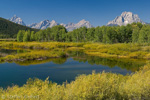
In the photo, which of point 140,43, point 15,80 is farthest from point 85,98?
point 140,43

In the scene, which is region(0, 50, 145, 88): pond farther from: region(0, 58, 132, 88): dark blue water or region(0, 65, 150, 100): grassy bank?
region(0, 65, 150, 100): grassy bank

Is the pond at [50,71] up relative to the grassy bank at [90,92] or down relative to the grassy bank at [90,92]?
down

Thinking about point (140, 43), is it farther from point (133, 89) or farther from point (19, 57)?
point (133, 89)

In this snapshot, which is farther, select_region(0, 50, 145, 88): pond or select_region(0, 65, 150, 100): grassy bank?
select_region(0, 50, 145, 88): pond

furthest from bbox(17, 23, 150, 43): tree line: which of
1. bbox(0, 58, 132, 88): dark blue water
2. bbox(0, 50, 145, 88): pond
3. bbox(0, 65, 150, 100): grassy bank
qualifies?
bbox(0, 65, 150, 100): grassy bank

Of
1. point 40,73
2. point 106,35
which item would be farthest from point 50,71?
point 106,35

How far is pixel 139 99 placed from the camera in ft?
38.5

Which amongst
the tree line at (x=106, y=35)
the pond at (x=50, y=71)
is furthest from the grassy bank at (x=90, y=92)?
the tree line at (x=106, y=35)

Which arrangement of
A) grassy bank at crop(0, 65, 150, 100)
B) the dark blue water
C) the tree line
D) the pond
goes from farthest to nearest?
the tree line
the pond
the dark blue water
grassy bank at crop(0, 65, 150, 100)

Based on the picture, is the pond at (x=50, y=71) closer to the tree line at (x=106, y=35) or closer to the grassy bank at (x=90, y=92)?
the grassy bank at (x=90, y=92)

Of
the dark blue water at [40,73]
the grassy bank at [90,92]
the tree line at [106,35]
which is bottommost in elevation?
the dark blue water at [40,73]

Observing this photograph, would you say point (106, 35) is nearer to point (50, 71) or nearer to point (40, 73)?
point (50, 71)

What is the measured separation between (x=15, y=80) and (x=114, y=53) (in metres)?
45.4

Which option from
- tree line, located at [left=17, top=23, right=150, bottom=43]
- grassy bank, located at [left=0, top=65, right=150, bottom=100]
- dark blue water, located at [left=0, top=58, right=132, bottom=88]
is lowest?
dark blue water, located at [left=0, top=58, right=132, bottom=88]
